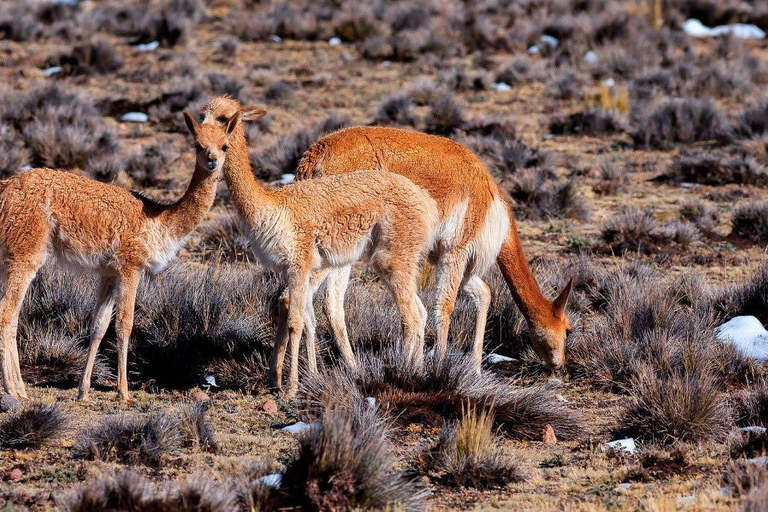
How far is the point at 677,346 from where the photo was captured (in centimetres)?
878

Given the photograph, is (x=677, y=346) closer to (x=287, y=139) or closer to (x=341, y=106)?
(x=287, y=139)

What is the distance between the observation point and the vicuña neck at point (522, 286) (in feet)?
28.9

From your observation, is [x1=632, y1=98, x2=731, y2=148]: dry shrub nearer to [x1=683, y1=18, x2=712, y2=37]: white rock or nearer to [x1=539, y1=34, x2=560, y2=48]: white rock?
[x1=539, y1=34, x2=560, y2=48]: white rock

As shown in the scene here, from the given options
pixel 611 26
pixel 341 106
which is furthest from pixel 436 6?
pixel 341 106

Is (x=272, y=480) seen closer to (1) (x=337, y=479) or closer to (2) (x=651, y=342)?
(1) (x=337, y=479)

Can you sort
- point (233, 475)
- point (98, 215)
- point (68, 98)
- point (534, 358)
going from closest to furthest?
point (233, 475) → point (98, 215) → point (534, 358) → point (68, 98)

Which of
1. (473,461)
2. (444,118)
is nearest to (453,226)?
(473,461)

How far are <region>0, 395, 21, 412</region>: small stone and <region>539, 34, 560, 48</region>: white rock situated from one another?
2007cm

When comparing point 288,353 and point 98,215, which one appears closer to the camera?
point 98,215

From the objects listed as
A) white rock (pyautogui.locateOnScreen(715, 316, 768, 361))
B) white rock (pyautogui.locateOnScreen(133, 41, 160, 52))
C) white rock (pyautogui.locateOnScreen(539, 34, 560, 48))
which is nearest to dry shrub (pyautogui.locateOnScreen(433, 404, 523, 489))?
white rock (pyautogui.locateOnScreen(715, 316, 768, 361))

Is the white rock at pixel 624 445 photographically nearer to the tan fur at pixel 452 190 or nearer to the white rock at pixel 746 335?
the tan fur at pixel 452 190

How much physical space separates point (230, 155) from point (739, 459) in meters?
3.84

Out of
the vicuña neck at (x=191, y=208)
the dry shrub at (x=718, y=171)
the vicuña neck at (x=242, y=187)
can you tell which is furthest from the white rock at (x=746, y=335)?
the dry shrub at (x=718, y=171)

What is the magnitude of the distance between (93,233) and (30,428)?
149cm
